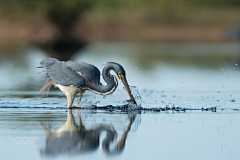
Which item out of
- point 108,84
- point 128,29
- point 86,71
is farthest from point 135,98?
point 128,29

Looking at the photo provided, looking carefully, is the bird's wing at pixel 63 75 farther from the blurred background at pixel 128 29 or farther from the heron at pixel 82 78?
the blurred background at pixel 128 29

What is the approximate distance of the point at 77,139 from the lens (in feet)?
21.2

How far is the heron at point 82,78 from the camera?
9.24m

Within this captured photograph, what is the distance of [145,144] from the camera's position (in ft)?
20.7

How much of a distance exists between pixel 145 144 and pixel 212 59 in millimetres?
16646

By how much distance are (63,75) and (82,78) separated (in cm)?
38

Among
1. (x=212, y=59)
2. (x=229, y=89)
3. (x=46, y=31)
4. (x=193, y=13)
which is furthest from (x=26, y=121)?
(x=193, y=13)

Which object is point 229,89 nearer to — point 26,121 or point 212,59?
point 26,121

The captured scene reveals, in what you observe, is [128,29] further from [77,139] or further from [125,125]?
[77,139]

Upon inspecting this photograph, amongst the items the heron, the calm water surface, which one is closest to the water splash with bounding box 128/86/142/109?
the heron

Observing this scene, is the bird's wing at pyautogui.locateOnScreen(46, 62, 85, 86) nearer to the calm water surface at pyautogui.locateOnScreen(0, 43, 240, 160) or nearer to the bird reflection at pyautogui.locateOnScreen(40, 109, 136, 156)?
the calm water surface at pyautogui.locateOnScreen(0, 43, 240, 160)

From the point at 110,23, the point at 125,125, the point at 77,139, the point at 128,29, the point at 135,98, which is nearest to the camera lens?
the point at 77,139

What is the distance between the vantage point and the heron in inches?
364

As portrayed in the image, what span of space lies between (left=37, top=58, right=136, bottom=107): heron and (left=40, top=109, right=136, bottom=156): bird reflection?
177cm
